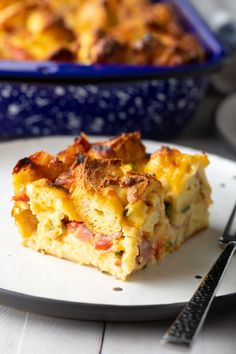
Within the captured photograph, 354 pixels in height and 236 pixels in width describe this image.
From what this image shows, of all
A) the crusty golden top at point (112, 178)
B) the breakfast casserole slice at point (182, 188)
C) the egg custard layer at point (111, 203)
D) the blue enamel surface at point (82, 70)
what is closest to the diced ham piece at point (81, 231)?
the egg custard layer at point (111, 203)

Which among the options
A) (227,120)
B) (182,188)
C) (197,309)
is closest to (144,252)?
(182,188)

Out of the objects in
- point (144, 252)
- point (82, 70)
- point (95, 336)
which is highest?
point (82, 70)

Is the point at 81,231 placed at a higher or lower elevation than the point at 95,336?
higher

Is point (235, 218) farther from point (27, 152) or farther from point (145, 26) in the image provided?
point (145, 26)

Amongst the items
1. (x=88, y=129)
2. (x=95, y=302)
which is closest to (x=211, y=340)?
(x=95, y=302)

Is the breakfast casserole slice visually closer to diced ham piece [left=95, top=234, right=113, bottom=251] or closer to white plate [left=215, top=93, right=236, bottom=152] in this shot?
diced ham piece [left=95, top=234, right=113, bottom=251]

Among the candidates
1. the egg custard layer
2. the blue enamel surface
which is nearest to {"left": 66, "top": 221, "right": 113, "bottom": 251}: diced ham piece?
the egg custard layer

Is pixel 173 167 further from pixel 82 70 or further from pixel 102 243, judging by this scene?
pixel 82 70
